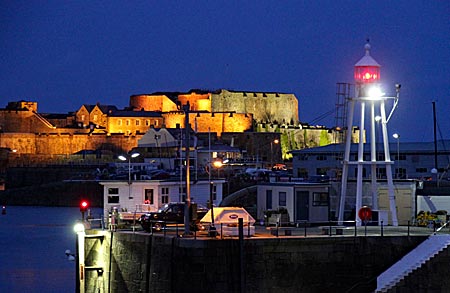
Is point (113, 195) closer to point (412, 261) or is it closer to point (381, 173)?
point (412, 261)

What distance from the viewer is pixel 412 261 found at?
90.1 feet

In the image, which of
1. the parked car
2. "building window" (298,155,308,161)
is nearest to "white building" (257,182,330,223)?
the parked car

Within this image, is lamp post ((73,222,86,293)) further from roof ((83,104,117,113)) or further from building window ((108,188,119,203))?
roof ((83,104,117,113))

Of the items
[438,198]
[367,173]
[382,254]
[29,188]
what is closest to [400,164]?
[367,173]

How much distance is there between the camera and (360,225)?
3241 cm

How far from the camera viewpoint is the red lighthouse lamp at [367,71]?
33000 mm

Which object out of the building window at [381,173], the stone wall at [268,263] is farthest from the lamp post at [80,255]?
the building window at [381,173]

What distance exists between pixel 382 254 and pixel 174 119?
10519 centimetres

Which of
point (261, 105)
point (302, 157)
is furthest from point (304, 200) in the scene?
point (261, 105)

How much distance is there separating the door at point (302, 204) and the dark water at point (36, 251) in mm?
14643

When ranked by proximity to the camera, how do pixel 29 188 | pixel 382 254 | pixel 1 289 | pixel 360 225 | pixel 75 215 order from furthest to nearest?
pixel 29 188, pixel 75 215, pixel 1 289, pixel 360 225, pixel 382 254

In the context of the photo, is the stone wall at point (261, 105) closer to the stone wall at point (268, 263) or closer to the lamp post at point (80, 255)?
the lamp post at point (80, 255)

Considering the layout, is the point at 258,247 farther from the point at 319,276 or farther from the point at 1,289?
the point at 1,289

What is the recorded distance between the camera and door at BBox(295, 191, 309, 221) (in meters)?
34.7
